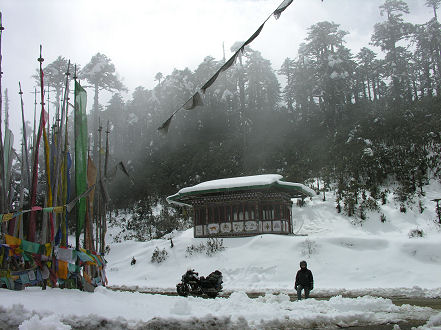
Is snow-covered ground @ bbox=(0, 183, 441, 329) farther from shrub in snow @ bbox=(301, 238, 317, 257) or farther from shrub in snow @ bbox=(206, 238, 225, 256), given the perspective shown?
shrub in snow @ bbox=(206, 238, 225, 256)

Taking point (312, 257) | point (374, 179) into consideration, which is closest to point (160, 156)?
point (374, 179)

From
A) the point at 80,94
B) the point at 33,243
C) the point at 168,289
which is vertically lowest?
the point at 168,289

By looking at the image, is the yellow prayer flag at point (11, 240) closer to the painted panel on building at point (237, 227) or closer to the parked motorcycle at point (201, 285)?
the parked motorcycle at point (201, 285)

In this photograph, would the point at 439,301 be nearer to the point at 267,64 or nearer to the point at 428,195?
the point at 428,195

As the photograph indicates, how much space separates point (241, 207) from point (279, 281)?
31.3ft

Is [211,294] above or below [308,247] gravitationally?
below

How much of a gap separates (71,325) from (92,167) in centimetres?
452

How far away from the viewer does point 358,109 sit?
181 feet

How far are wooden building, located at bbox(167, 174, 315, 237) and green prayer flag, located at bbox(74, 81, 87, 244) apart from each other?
1717 centimetres

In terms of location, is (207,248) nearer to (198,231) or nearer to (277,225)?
(198,231)

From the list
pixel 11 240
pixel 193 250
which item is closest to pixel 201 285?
pixel 11 240

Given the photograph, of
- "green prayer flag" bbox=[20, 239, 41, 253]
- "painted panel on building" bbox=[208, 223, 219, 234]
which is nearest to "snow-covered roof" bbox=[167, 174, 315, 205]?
"painted panel on building" bbox=[208, 223, 219, 234]

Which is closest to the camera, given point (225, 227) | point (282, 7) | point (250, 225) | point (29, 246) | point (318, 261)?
point (282, 7)

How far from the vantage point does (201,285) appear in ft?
49.6
